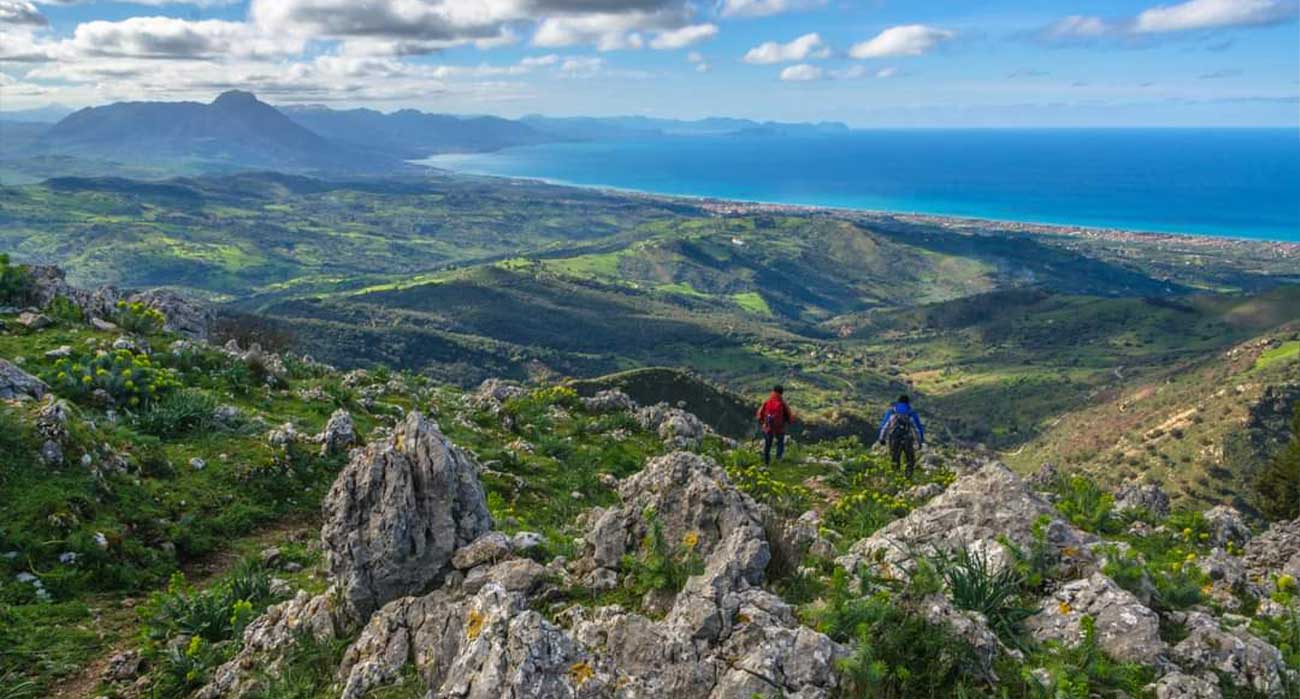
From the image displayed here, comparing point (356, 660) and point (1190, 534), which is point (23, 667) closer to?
point (356, 660)

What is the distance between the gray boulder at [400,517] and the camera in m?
9.04

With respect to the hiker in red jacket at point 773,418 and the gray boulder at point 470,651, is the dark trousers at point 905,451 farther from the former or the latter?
the gray boulder at point 470,651

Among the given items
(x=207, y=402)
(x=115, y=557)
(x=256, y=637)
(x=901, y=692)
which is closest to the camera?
(x=901, y=692)

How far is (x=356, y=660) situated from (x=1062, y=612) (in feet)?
27.2

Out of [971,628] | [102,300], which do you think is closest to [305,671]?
[971,628]

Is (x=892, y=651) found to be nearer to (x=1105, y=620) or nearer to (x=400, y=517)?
(x=1105, y=620)

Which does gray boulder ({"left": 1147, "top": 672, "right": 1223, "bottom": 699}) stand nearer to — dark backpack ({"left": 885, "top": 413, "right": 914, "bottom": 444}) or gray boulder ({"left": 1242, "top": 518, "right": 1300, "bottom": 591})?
gray boulder ({"left": 1242, "top": 518, "right": 1300, "bottom": 591})

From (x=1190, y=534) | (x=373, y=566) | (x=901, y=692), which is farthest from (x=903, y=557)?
(x=1190, y=534)

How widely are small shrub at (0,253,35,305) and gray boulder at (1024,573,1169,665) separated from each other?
30.2 meters

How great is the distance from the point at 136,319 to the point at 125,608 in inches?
659

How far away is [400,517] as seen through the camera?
921cm

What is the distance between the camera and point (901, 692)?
6.88m

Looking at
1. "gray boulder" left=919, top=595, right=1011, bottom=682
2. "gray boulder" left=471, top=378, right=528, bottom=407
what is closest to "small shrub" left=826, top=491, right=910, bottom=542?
"gray boulder" left=919, top=595, right=1011, bottom=682

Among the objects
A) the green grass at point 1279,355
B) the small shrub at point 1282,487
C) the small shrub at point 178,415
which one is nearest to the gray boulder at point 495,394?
the small shrub at point 178,415
